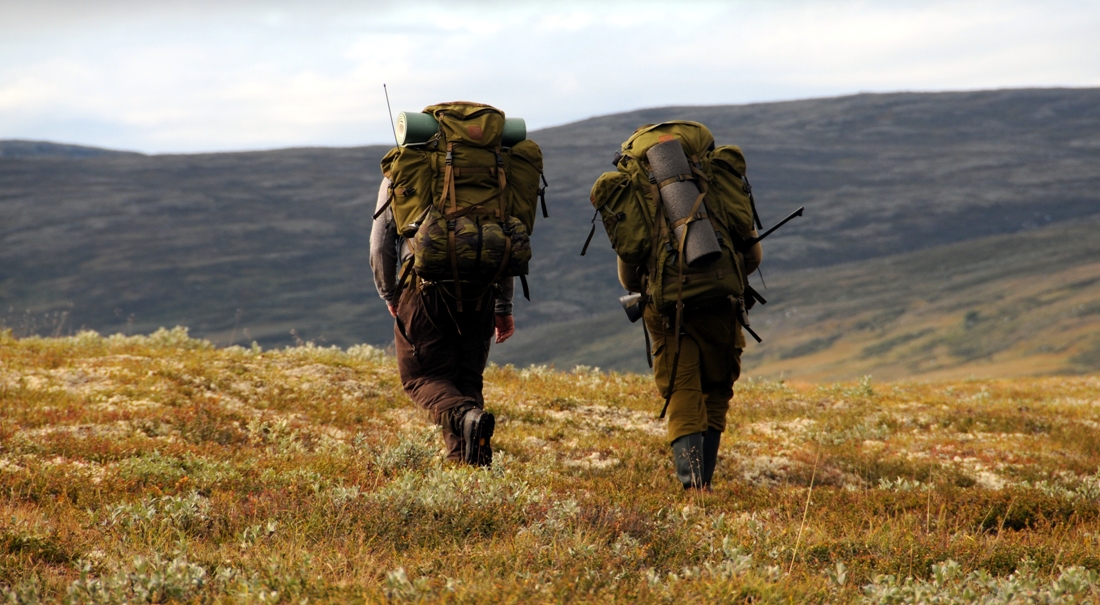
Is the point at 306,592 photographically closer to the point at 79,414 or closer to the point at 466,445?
the point at 466,445

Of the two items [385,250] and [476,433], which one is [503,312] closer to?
[385,250]

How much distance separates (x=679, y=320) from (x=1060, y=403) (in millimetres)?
11398

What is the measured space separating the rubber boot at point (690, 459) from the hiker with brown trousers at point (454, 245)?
5.22ft

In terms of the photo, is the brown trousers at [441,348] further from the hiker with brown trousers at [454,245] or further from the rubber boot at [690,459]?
the rubber boot at [690,459]

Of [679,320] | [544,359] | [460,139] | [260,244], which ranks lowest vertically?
[544,359]

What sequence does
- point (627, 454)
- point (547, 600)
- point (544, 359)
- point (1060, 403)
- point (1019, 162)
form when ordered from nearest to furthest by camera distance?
point (547, 600), point (627, 454), point (1060, 403), point (544, 359), point (1019, 162)

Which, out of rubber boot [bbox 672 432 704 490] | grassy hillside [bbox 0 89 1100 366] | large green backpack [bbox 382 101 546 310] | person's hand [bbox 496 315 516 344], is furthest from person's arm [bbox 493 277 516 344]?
grassy hillside [bbox 0 89 1100 366]

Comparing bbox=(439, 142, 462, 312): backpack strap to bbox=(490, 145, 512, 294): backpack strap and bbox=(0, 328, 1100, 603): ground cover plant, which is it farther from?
bbox=(0, 328, 1100, 603): ground cover plant

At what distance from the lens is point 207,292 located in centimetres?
14762

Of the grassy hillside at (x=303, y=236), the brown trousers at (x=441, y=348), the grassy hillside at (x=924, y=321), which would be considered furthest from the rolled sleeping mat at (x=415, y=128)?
the grassy hillside at (x=303, y=236)

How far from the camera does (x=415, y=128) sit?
727cm

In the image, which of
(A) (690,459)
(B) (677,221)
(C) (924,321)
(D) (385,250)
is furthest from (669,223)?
(C) (924,321)

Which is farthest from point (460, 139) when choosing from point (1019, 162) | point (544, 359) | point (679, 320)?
point (1019, 162)

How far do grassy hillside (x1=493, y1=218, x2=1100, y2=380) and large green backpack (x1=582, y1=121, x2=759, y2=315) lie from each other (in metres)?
66.4
